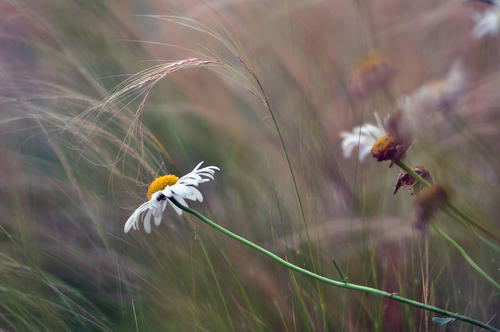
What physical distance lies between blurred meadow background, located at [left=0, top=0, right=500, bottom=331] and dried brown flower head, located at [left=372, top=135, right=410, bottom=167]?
0.30ft

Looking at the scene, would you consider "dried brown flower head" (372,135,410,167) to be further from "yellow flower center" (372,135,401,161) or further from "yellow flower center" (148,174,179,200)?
"yellow flower center" (148,174,179,200)

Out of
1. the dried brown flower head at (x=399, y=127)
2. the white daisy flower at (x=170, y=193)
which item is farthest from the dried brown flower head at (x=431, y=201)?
the white daisy flower at (x=170, y=193)

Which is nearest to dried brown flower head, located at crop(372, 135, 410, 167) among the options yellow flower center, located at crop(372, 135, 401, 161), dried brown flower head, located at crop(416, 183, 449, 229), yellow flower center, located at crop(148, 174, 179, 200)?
yellow flower center, located at crop(372, 135, 401, 161)

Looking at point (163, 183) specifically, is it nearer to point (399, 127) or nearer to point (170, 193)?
point (170, 193)

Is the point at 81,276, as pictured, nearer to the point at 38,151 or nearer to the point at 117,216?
the point at 117,216

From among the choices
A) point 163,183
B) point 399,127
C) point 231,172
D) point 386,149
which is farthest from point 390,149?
point 231,172

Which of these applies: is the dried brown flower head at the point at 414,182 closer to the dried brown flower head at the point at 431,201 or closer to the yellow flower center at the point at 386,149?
the yellow flower center at the point at 386,149

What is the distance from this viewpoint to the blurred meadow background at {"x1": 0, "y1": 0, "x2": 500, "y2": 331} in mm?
681

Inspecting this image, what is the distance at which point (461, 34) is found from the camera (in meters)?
0.86

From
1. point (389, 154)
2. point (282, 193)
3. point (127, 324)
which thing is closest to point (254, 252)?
point (282, 193)

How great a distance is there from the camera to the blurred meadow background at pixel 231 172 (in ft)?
2.23

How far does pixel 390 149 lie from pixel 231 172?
49 cm

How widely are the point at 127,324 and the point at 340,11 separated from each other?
28.6 inches

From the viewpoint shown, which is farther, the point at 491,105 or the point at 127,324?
the point at 127,324
